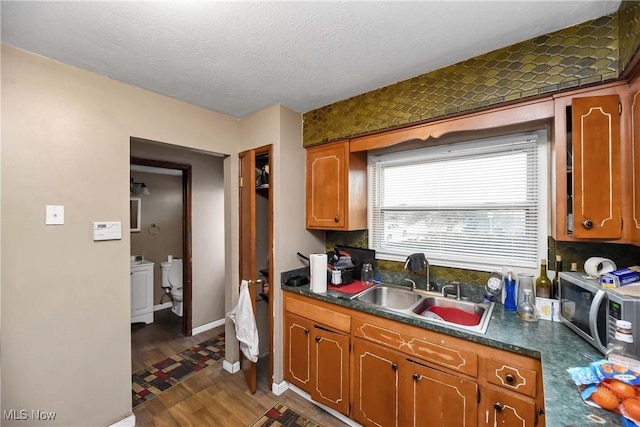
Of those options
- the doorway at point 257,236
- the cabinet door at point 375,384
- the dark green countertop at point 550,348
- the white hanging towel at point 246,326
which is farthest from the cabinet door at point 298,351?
the dark green countertop at point 550,348

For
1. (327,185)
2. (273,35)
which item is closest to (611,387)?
(327,185)

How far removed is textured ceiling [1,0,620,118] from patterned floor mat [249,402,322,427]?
2.47 metres

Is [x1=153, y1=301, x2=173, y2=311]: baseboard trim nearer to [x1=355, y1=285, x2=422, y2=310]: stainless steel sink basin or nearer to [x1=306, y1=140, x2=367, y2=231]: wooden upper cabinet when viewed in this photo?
[x1=306, y1=140, x2=367, y2=231]: wooden upper cabinet

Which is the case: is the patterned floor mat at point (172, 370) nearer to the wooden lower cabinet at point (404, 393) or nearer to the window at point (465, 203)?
the wooden lower cabinet at point (404, 393)

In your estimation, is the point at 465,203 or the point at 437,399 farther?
the point at 465,203

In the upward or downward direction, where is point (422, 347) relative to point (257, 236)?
downward

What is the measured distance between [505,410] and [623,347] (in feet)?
1.85

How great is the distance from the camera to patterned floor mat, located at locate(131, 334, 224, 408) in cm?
218

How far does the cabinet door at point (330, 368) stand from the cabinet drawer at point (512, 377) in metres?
0.86

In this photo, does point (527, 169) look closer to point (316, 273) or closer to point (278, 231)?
point (316, 273)

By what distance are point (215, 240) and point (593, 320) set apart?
11.7 ft

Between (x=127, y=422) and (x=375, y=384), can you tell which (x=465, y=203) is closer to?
(x=375, y=384)

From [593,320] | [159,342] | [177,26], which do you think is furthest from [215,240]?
[593,320]

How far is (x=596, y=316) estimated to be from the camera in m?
1.11
